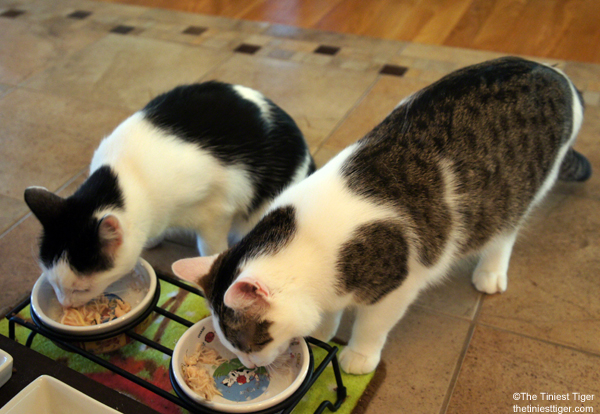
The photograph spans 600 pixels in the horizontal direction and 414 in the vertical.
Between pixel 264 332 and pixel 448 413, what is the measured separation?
1.81ft

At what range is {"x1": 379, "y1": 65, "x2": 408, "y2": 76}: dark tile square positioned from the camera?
2.74 metres

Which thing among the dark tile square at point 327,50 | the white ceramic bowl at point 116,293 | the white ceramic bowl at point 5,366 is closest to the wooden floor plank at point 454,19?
the dark tile square at point 327,50

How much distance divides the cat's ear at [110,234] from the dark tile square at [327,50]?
6.56ft

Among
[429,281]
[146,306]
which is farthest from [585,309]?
[146,306]

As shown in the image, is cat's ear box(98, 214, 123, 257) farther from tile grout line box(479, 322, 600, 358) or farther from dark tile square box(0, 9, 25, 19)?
dark tile square box(0, 9, 25, 19)

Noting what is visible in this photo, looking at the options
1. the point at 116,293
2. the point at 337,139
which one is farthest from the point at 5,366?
the point at 337,139

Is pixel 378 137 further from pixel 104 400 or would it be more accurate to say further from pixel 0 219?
pixel 0 219

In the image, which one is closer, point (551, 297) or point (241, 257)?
point (241, 257)

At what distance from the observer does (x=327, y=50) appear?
3.02m

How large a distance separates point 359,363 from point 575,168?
41.7 inches

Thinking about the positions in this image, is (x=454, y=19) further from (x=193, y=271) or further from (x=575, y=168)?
(x=193, y=271)

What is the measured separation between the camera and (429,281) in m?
1.40

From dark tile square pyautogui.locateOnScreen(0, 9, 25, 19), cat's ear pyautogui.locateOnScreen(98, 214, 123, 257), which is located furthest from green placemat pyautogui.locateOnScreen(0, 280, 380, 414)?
dark tile square pyautogui.locateOnScreen(0, 9, 25, 19)

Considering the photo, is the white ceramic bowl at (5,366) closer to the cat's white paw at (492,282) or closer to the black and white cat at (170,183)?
the black and white cat at (170,183)
